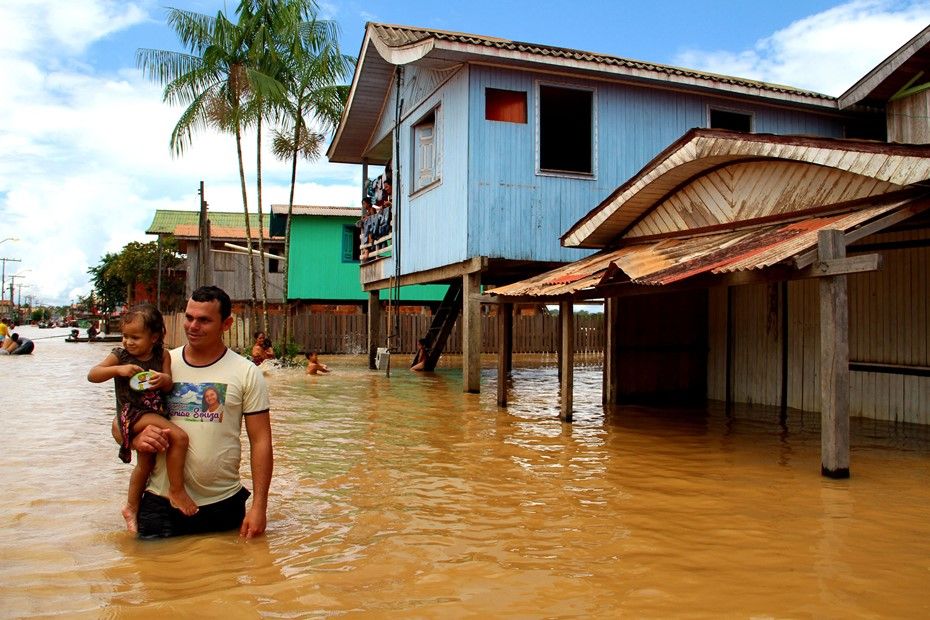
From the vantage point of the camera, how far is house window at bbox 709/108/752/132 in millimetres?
15406

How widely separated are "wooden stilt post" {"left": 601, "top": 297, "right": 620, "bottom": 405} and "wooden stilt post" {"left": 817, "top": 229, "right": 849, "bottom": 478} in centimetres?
562

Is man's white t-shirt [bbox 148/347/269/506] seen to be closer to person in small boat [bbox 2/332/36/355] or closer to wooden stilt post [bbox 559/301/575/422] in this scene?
wooden stilt post [bbox 559/301/575/422]

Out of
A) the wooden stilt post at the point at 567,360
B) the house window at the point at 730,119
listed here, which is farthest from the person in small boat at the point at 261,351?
the house window at the point at 730,119

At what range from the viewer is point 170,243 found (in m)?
41.6

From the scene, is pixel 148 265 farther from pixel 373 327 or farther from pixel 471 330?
pixel 471 330

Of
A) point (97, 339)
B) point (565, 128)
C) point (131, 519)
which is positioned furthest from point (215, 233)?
point (131, 519)

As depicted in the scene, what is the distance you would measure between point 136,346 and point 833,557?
425 centimetres

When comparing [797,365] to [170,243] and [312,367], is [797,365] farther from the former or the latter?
[170,243]

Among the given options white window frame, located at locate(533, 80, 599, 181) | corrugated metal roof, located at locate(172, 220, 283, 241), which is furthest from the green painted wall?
white window frame, located at locate(533, 80, 599, 181)

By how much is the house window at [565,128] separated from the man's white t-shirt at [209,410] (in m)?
10.9

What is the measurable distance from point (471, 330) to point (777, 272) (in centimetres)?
782

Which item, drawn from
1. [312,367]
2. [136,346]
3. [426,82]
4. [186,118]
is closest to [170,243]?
[186,118]

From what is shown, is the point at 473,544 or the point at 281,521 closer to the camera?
the point at 473,544

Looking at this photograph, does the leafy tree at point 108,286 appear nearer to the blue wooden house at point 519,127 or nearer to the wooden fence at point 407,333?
the wooden fence at point 407,333
